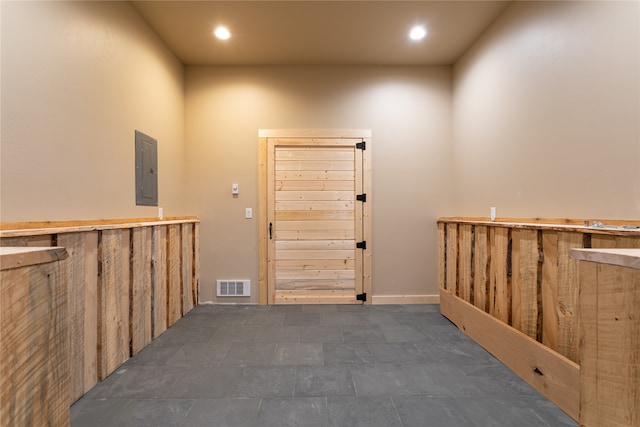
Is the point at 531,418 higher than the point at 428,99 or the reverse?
the reverse

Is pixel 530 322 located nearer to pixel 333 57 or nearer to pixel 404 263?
pixel 404 263

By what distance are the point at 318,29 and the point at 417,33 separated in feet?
3.25

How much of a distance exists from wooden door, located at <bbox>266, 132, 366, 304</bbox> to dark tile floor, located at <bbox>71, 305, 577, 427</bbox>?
74 cm

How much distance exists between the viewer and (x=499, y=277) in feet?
7.04

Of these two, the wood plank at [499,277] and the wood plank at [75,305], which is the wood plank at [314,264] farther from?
the wood plank at [75,305]

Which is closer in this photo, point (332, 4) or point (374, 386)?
point (374, 386)

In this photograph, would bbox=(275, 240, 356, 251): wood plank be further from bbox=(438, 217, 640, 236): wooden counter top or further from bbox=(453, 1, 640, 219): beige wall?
bbox=(438, 217, 640, 236): wooden counter top

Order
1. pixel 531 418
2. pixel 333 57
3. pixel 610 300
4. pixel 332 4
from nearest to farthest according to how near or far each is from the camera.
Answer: pixel 610 300 → pixel 531 418 → pixel 332 4 → pixel 333 57

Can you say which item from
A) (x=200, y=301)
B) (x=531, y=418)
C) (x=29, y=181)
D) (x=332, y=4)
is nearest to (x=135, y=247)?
(x=29, y=181)

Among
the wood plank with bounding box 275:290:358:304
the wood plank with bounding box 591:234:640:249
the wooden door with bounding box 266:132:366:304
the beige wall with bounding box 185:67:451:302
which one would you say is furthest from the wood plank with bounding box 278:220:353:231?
the wood plank with bounding box 591:234:640:249

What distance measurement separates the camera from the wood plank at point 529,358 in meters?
1.47

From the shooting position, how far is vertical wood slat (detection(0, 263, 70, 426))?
2.15 ft

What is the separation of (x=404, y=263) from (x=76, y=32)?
11.6ft

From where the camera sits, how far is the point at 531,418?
4.71 ft
